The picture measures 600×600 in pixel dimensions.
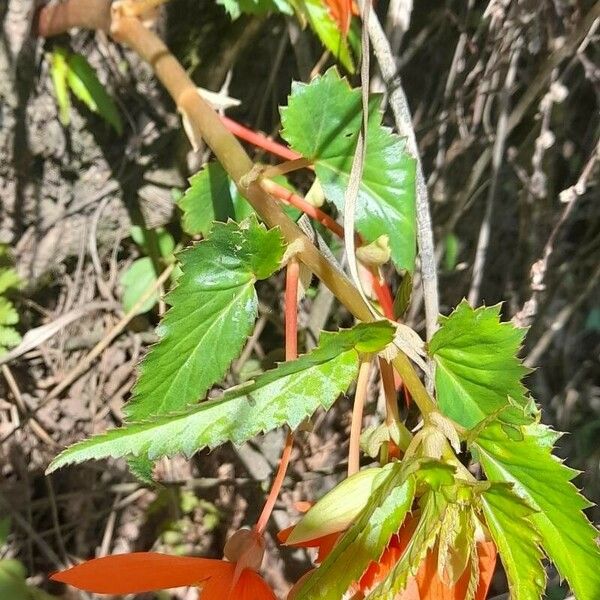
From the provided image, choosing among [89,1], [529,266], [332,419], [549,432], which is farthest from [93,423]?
[549,432]

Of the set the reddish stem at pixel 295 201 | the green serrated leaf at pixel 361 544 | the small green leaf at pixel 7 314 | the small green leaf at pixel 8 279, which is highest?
the reddish stem at pixel 295 201

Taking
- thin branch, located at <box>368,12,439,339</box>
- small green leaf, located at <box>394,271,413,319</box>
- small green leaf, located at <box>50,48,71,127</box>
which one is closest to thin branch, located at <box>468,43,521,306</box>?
thin branch, located at <box>368,12,439,339</box>

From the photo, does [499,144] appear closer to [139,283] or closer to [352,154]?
[352,154]

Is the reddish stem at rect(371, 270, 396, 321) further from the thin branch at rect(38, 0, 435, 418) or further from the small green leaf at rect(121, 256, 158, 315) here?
the small green leaf at rect(121, 256, 158, 315)

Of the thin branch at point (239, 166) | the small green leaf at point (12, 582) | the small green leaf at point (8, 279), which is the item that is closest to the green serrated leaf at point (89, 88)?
the thin branch at point (239, 166)

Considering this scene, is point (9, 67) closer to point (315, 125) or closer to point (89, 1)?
point (89, 1)

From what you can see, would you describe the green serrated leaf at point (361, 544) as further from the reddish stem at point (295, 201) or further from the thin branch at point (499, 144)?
the thin branch at point (499, 144)
